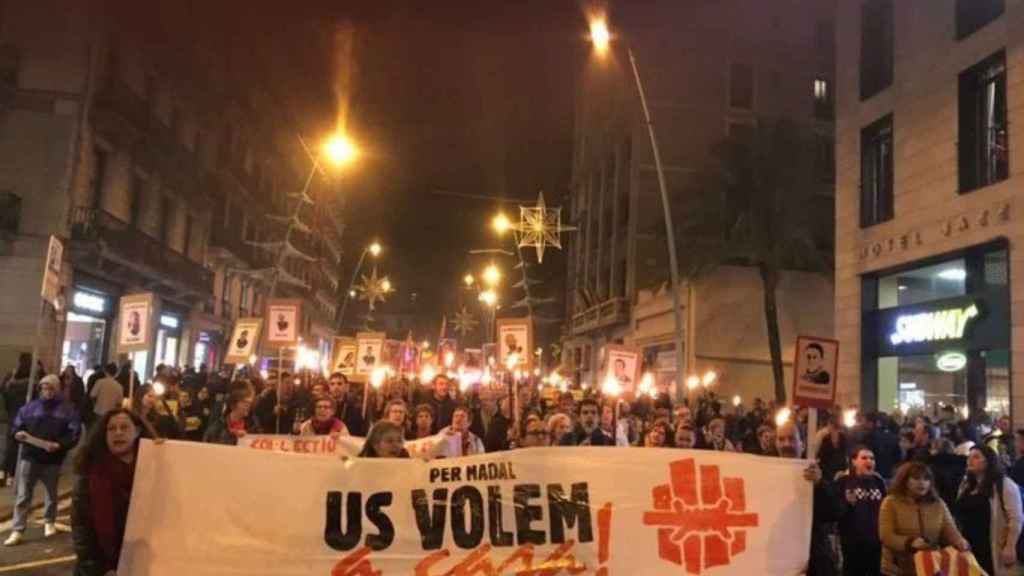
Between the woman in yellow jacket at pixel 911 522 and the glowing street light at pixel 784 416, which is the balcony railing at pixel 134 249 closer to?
the glowing street light at pixel 784 416

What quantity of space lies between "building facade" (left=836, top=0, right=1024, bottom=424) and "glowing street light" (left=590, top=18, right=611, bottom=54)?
25.6 ft

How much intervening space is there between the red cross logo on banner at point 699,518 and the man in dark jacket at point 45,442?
22.5 feet

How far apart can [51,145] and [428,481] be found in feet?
77.1

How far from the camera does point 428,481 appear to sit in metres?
6.19

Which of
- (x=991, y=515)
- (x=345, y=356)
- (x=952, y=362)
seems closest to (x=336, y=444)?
(x=991, y=515)

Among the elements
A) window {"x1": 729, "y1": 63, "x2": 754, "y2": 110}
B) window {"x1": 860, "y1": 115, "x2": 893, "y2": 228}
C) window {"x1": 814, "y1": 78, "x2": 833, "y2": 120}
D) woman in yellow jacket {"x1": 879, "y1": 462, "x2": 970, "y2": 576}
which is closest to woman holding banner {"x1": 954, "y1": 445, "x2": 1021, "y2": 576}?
woman in yellow jacket {"x1": 879, "y1": 462, "x2": 970, "y2": 576}

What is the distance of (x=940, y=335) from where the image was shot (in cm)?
1841

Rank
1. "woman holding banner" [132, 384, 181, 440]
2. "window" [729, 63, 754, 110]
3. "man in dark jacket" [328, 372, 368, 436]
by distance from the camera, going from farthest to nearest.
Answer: "window" [729, 63, 754, 110]
"man in dark jacket" [328, 372, 368, 436]
"woman holding banner" [132, 384, 181, 440]

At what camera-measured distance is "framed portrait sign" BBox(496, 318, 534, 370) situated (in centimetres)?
1363

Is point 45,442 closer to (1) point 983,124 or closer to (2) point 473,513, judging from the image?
(2) point 473,513

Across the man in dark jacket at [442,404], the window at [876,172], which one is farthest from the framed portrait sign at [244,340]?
the window at [876,172]

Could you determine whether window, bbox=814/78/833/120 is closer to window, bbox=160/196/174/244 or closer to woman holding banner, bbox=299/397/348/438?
window, bbox=160/196/174/244

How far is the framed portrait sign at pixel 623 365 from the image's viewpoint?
13.7 metres

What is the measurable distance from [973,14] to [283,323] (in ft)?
49.3
